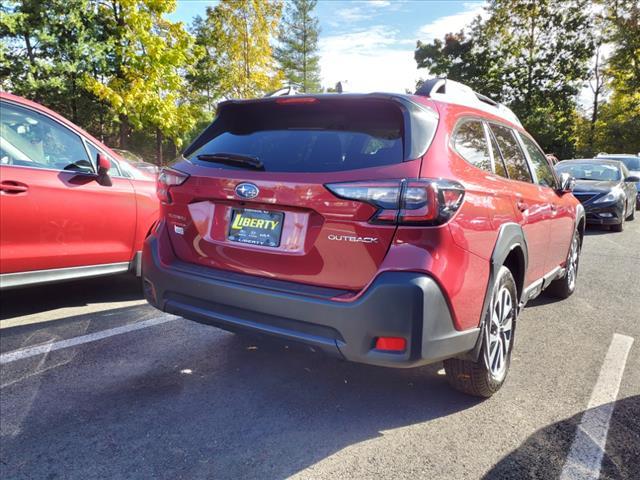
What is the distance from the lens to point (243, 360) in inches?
136

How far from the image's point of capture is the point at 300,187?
93.7 inches

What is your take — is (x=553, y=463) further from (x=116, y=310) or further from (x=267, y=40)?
(x=267, y=40)

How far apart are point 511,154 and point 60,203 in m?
3.57

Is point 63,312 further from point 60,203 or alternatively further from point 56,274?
point 60,203

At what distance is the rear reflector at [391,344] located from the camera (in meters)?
2.22

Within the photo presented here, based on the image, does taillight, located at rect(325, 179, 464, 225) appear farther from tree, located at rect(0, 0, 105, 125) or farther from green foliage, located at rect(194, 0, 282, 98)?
green foliage, located at rect(194, 0, 282, 98)

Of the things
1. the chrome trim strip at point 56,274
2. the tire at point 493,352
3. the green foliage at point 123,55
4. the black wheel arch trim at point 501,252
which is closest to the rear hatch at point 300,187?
the black wheel arch trim at point 501,252

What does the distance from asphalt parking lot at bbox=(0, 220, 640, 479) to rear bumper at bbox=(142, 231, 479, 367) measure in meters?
0.22

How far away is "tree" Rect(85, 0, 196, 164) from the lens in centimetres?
1644

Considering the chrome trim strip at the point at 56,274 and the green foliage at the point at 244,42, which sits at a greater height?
the green foliage at the point at 244,42

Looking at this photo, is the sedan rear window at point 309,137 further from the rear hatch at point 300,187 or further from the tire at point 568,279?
the tire at point 568,279

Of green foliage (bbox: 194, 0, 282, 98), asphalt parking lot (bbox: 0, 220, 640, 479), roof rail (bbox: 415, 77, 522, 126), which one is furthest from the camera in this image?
green foliage (bbox: 194, 0, 282, 98)

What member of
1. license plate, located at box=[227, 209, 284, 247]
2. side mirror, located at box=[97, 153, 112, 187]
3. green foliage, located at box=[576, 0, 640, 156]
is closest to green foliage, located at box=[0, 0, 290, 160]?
side mirror, located at box=[97, 153, 112, 187]

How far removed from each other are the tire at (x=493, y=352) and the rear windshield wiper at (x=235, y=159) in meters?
1.48
